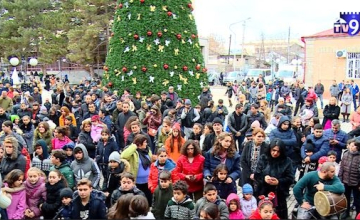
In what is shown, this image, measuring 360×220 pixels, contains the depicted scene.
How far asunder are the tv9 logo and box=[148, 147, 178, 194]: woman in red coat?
21734 mm

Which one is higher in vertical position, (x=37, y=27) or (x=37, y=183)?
(x=37, y=27)

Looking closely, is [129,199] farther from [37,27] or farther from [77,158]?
[37,27]


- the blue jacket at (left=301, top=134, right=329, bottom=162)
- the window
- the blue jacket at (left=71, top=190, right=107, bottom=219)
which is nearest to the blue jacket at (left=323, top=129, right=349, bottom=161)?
the blue jacket at (left=301, top=134, right=329, bottom=162)

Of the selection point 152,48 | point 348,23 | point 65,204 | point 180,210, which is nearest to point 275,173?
point 180,210

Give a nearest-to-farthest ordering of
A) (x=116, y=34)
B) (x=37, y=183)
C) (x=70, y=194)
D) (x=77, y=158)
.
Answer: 1. (x=70, y=194)
2. (x=37, y=183)
3. (x=77, y=158)
4. (x=116, y=34)

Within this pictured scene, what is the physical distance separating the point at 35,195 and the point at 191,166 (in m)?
2.32

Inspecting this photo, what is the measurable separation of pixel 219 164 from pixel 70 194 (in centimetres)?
224

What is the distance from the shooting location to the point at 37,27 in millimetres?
43562

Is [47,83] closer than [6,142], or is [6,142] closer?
[6,142]

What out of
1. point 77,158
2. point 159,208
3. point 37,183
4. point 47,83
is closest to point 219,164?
point 159,208

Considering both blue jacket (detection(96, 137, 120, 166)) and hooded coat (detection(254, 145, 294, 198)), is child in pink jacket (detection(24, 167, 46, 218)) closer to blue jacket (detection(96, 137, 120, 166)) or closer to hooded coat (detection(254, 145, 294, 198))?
blue jacket (detection(96, 137, 120, 166))

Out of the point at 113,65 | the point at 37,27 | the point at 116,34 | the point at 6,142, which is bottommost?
the point at 6,142

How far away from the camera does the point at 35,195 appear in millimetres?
5734

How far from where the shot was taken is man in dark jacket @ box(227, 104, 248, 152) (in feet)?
33.6
